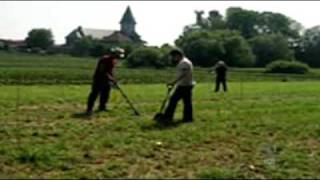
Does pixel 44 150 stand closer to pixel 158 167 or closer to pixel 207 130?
pixel 158 167

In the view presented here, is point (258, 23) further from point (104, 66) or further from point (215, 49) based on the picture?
point (104, 66)

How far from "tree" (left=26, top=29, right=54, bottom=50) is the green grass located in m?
143

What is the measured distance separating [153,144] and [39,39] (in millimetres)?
152831

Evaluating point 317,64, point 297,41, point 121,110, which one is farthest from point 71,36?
point 121,110

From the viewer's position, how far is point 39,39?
539 ft

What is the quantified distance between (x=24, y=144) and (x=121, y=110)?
7.87m

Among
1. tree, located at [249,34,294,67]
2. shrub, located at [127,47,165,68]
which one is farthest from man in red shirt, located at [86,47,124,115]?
tree, located at [249,34,294,67]

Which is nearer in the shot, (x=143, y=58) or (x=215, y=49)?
(x=143, y=58)

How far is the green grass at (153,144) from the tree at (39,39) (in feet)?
470

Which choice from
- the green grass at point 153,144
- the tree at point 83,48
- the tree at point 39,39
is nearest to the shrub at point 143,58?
the tree at point 83,48

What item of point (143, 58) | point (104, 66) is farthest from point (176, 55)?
point (143, 58)

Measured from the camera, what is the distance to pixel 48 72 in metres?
62.6

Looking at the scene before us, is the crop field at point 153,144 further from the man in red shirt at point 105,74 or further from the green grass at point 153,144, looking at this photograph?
the man in red shirt at point 105,74

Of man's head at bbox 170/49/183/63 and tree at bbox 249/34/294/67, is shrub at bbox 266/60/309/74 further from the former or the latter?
man's head at bbox 170/49/183/63
